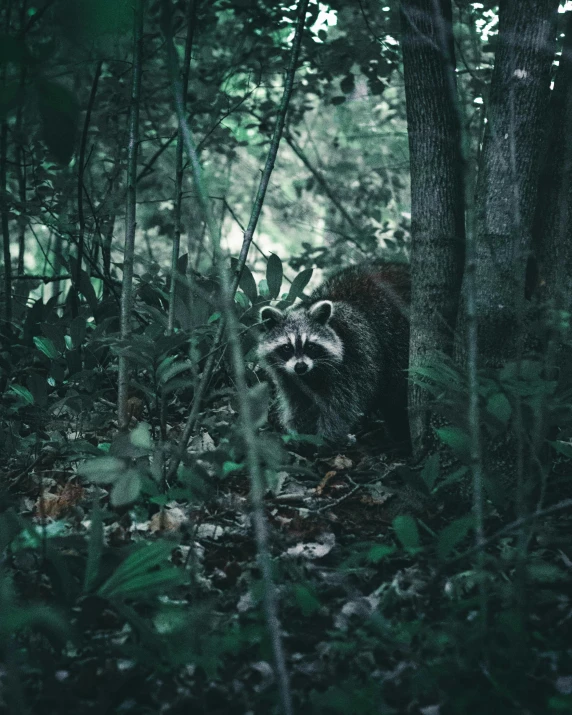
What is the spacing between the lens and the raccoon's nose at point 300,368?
4.52m

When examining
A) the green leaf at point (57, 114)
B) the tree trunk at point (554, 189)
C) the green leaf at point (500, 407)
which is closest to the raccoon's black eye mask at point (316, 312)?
the tree trunk at point (554, 189)

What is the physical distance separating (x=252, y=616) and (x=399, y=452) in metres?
1.96

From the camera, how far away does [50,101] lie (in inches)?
60.0

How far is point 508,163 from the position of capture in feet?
9.69

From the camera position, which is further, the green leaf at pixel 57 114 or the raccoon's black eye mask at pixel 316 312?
the raccoon's black eye mask at pixel 316 312

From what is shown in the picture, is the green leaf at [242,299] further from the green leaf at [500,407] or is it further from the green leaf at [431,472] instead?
the green leaf at [500,407]

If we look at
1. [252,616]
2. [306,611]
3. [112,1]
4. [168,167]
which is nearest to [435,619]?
[306,611]

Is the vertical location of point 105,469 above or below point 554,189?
below

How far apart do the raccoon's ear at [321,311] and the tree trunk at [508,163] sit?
1.75 metres

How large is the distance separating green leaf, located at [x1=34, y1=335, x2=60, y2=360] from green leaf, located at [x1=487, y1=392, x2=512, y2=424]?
2760mm

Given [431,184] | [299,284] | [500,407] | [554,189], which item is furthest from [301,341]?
[500,407]

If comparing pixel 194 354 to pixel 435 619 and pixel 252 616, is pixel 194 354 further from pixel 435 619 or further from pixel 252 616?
pixel 435 619

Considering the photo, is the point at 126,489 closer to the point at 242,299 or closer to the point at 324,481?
the point at 324,481

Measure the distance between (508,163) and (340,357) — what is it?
2078 mm
